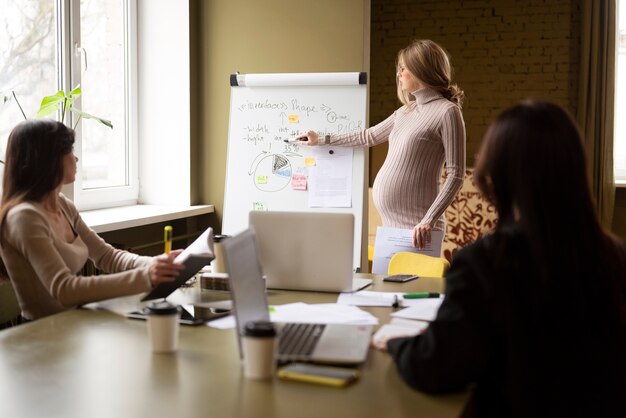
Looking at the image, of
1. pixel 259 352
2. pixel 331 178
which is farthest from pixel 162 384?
pixel 331 178

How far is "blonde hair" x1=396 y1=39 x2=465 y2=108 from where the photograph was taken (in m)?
3.23

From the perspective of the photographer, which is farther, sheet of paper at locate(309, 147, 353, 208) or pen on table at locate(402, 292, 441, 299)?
sheet of paper at locate(309, 147, 353, 208)

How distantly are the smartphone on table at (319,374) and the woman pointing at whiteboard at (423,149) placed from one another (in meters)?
1.71

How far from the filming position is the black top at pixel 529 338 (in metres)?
1.35

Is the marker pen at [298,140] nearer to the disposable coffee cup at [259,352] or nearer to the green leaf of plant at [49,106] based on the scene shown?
the green leaf of plant at [49,106]

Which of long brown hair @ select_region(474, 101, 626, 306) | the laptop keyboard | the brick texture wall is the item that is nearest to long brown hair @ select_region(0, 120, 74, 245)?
the laptop keyboard

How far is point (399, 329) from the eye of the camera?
1895 millimetres

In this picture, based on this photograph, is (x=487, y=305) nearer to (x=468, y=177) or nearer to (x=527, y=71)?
(x=468, y=177)

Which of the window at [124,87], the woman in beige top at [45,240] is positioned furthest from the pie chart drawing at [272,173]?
the woman in beige top at [45,240]

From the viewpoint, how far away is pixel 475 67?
6.42 meters

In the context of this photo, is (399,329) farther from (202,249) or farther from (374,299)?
(202,249)

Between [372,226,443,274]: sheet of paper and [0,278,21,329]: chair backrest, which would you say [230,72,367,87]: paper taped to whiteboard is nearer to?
[372,226,443,274]: sheet of paper

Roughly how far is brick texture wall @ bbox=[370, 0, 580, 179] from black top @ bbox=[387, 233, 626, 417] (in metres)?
5.07

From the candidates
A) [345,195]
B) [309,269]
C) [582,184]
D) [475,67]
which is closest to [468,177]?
[475,67]
